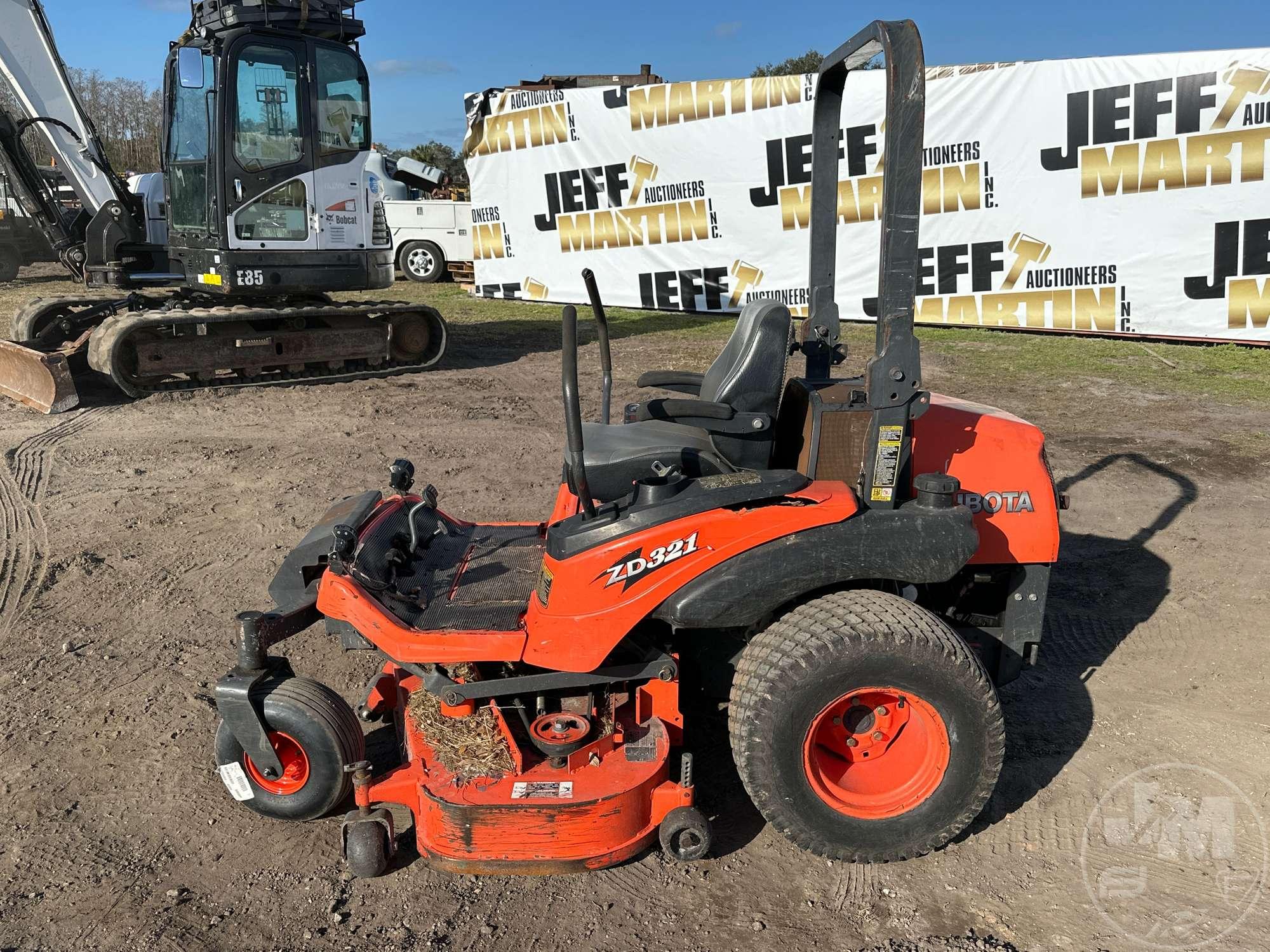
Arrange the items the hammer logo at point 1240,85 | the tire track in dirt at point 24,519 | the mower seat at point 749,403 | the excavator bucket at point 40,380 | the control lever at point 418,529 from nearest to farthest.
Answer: the mower seat at point 749,403
the control lever at point 418,529
the tire track in dirt at point 24,519
the excavator bucket at point 40,380
the hammer logo at point 1240,85

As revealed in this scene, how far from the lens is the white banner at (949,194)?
11.6 m

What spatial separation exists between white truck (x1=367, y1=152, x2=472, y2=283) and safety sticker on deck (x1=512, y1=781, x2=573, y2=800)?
1605cm

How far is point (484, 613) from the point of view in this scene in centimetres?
330

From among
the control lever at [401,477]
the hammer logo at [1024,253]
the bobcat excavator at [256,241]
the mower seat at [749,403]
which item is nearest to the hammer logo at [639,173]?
the hammer logo at [1024,253]

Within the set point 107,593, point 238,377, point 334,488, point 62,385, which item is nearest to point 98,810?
point 107,593

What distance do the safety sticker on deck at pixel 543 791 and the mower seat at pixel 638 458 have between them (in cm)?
103

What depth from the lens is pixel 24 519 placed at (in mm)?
5934

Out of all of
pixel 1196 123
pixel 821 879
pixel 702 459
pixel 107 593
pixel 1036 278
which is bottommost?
Answer: pixel 821 879

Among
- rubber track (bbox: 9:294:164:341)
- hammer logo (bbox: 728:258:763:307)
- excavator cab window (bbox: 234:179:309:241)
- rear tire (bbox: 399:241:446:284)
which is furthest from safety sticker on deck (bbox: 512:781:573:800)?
rear tire (bbox: 399:241:446:284)

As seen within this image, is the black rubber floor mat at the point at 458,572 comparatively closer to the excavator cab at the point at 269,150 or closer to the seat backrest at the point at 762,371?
the seat backrest at the point at 762,371

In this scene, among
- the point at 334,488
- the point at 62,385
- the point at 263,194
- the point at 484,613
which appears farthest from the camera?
the point at 263,194

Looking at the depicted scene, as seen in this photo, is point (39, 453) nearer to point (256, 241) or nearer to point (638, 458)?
point (256, 241)

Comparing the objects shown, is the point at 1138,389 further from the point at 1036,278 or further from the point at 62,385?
the point at 62,385

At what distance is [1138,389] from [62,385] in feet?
32.0
